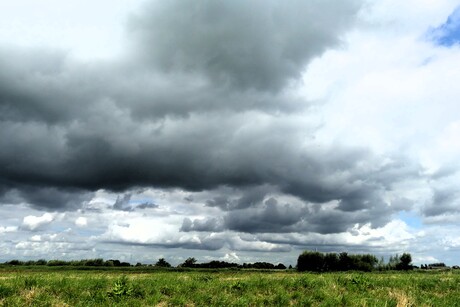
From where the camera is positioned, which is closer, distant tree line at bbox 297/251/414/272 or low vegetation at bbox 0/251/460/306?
low vegetation at bbox 0/251/460/306

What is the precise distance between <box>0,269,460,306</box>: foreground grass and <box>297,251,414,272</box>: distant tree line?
352ft

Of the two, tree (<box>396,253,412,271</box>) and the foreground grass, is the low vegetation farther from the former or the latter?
tree (<box>396,253,412,271</box>)

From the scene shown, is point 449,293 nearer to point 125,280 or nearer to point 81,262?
point 125,280

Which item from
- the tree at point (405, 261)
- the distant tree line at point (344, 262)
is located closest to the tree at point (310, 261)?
the distant tree line at point (344, 262)

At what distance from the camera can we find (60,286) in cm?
1792

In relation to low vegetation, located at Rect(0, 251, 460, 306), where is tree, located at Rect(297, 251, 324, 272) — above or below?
below

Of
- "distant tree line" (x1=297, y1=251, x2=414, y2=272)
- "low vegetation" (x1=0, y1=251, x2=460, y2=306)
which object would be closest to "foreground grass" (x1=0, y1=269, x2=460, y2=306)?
"low vegetation" (x1=0, y1=251, x2=460, y2=306)

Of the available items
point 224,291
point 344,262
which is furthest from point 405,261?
point 224,291

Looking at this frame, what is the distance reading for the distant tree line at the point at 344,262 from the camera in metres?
123

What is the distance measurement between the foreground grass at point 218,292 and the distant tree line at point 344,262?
352 ft

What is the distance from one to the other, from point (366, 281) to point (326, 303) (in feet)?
17.0

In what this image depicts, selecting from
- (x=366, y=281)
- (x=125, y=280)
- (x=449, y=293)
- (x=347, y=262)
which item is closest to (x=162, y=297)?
(x=125, y=280)

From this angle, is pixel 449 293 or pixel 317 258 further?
pixel 317 258

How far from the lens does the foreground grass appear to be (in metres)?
17.2
